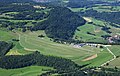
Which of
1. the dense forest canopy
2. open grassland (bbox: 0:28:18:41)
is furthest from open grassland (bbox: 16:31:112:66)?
the dense forest canopy

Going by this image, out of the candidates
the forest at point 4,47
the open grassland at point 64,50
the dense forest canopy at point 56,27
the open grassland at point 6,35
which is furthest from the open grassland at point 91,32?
the forest at point 4,47

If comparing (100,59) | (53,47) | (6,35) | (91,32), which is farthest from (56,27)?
(100,59)

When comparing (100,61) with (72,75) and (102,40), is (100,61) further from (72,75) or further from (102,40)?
(102,40)

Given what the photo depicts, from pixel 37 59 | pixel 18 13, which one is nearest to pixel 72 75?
pixel 37 59

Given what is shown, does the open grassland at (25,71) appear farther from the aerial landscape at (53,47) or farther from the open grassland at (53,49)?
the open grassland at (53,49)

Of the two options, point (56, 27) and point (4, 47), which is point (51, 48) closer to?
point (4, 47)

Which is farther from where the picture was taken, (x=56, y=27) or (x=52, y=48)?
(x=56, y=27)

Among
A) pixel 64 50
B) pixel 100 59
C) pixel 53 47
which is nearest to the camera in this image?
pixel 100 59

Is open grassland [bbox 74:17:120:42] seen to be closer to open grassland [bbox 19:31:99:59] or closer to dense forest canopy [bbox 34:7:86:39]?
dense forest canopy [bbox 34:7:86:39]
